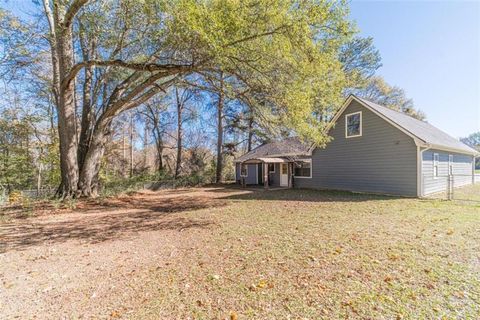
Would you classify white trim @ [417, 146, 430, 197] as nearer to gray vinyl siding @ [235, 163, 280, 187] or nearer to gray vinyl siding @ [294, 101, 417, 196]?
gray vinyl siding @ [294, 101, 417, 196]

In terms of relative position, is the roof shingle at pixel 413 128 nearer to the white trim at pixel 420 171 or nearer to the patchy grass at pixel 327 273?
the white trim at pixel 420 171

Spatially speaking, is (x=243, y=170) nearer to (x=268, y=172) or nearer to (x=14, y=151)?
(x=268, y=172)

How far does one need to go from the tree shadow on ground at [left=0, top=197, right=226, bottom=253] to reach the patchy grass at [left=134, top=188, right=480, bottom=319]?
1.91 meters

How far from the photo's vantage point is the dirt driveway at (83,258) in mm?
2641

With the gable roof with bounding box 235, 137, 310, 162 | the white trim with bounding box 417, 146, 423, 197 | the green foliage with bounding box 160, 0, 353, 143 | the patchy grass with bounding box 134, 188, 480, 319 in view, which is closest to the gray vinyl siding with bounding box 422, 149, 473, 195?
the white trim with bounding box 417, 146, 423, 197

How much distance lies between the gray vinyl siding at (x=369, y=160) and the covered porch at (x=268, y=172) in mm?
2178

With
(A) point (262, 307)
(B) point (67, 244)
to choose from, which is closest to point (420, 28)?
(A) point (262, 307)

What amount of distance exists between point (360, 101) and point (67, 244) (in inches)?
532

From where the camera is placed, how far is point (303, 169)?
15648mm

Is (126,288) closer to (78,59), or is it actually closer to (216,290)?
(216,290)

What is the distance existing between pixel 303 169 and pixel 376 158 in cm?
497

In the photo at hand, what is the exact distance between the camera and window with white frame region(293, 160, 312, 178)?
15.2 m

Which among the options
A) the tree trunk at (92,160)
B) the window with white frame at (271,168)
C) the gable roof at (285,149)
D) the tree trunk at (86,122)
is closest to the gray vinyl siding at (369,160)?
the gable roof at (285,149)

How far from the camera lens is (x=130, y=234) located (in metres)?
5.48
